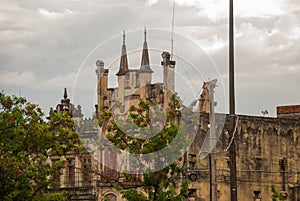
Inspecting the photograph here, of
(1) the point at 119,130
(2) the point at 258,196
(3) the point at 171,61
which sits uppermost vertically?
(3) the point at 171,61

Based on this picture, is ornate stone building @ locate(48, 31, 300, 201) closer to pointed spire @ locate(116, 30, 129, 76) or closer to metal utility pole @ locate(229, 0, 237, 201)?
pointed spire @ locate(116, 30, 129, 76)

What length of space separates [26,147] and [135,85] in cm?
1966

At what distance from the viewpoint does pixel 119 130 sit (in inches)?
1578

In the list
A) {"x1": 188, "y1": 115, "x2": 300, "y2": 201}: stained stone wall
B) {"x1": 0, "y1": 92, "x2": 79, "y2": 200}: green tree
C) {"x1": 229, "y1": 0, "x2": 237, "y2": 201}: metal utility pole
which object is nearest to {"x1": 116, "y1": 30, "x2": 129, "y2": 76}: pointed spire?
{"x1": 188, "y1": 115, "x2": 300, "y2": 201}: stained stone wall

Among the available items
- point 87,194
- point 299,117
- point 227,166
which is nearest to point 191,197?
point 227,166

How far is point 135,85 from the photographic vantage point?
57.9 m

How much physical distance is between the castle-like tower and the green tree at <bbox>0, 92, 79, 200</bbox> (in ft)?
49.8

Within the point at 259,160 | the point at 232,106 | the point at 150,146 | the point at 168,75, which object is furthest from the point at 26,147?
the point at 259,160

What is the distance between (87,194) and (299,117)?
16.4 m

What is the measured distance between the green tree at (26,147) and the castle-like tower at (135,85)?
15166 mm

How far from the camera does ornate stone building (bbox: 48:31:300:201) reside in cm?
5634

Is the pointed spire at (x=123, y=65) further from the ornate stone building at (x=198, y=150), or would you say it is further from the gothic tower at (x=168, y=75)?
the gothic tower at (x=168, y=75)

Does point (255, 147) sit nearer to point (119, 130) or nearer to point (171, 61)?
point (171, 61)

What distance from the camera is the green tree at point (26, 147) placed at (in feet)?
121
